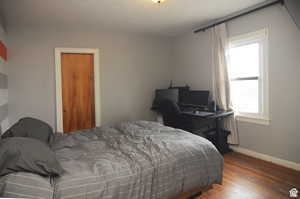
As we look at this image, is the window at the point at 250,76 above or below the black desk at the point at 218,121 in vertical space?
above

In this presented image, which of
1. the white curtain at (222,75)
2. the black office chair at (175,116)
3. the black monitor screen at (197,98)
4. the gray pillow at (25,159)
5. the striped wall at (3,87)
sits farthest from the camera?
the black monitor screen at (197,98)

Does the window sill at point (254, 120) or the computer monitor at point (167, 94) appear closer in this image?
the window sill at point (254, 120)

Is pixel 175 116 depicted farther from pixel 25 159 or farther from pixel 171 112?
pixel 25 159

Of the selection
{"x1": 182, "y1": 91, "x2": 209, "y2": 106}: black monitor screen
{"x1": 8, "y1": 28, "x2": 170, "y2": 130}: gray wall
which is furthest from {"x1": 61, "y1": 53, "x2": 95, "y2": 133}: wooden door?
{"x1": 182, "y1": 91, "x2": 209, "y2": 106}: black monitor screen

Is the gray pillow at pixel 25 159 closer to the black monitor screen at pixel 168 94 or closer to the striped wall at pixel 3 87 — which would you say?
the striped wall at pixel 3 87

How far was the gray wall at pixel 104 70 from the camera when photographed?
3393 mm

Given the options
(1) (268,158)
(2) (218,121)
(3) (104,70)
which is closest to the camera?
(1) (268,158)

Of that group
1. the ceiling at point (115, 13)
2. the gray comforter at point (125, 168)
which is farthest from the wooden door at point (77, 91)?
the gray comforter at point (125, 168)

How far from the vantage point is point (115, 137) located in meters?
2.20

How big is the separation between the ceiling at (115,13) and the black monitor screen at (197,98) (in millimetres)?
1392

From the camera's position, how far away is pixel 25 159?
119cm

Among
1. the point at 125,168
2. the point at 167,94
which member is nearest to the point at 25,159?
the point at 125,168

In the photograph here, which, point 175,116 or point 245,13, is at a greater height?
point 245,13

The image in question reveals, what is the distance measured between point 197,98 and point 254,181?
1.78m
